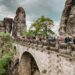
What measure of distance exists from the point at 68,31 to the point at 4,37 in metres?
23.3

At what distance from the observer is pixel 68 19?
35.9 m

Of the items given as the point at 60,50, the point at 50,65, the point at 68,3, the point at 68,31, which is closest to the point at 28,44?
the point at 68,31

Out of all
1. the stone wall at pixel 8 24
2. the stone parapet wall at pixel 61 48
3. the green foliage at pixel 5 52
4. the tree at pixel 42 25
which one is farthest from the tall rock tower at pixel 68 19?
the stone wall at pixel 8 24

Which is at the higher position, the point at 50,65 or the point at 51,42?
the point at 51,42

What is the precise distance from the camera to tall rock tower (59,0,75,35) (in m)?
34.3

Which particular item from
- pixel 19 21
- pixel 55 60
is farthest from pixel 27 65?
pixel 19 21

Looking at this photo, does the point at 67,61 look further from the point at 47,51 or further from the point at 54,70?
the point at 47,51

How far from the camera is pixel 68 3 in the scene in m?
37.7

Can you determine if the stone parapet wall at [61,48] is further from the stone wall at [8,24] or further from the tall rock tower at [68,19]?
the stone wall at [8,24]

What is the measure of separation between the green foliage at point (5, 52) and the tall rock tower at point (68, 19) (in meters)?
12.5

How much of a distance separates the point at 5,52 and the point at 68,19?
17.4m

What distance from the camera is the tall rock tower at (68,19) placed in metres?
34.3

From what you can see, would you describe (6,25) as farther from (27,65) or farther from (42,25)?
(27,65)

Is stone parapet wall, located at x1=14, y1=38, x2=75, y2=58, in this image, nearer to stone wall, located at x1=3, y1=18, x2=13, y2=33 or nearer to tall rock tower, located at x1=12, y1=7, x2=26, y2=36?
tall rock tower, located at x1=12, y1=7, x2=26, y2=36
